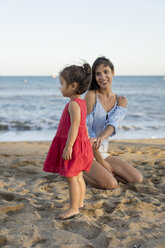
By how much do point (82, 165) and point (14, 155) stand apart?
295 cm

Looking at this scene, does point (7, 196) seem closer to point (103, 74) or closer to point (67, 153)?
point (67, 153)

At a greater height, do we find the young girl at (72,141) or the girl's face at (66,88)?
the girl's face at (66,88)

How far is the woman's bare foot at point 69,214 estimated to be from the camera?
2576 mm

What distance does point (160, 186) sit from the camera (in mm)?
3670

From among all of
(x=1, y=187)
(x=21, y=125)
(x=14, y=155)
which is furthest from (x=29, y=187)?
(x=21, y=125)

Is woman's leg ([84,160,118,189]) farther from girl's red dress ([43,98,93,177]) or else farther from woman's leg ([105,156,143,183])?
girl's red dress ([43,98,93,177])

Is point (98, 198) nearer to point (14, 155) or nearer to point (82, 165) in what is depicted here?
point (82, 165)

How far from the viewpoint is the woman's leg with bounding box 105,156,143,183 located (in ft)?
12.5

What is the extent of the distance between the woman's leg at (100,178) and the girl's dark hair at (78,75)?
4.44ft

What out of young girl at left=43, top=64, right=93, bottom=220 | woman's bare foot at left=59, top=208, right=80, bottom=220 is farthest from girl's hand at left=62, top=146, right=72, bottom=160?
woman's bare foot at left=59, top=208, right=80, bottom=220

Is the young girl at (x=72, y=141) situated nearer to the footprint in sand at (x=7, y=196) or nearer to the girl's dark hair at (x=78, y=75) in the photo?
the girl's dark hair at (x=78, y=75)

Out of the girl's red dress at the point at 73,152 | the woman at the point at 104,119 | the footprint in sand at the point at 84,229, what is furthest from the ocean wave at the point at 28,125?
the footprint in sand at the point at 84,229

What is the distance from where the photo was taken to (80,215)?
8.64 ft

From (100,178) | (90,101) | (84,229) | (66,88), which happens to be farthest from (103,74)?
(84,229)
